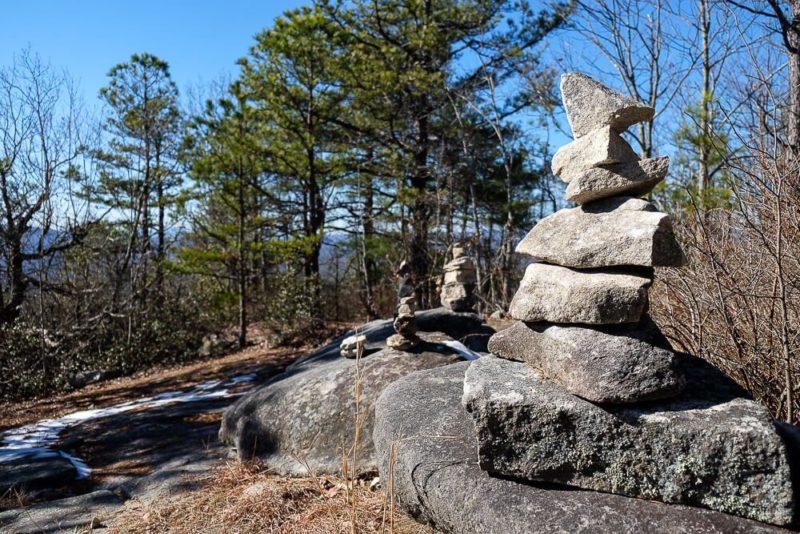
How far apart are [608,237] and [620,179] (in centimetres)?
29

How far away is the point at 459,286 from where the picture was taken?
8367 millimetres

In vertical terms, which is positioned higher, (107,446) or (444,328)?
(444,328)

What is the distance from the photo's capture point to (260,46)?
11742mm

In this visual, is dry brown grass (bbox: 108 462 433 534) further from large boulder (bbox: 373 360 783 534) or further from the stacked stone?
the stacked stone

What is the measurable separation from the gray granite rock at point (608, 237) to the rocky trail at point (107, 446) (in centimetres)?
298

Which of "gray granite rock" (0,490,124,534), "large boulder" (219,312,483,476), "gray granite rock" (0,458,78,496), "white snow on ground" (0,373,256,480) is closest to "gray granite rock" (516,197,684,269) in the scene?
"large boulder" (219,312,483,476)

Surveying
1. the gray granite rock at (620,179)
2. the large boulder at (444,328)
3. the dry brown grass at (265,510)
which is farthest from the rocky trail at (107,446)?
the gray granite rock at (620,179)

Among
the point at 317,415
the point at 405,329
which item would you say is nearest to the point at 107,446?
the point at 317,415

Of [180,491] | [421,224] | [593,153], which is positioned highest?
[421,224]

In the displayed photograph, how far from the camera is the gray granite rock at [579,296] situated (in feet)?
7.87

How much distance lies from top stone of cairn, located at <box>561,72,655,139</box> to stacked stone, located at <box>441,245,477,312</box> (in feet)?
18.5

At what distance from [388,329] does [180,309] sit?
7.28m

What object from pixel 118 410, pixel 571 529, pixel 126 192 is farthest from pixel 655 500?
pixel 126 192

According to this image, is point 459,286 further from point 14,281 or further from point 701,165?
point 14,281
